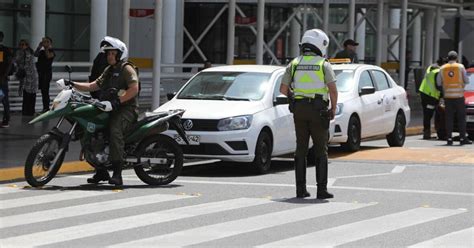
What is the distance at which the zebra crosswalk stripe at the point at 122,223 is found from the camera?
9.41m

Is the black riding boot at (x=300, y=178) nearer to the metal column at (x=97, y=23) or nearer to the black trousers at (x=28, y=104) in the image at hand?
the black trousers at (x=28, y=104)

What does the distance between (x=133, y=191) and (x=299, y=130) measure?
6.77 ft

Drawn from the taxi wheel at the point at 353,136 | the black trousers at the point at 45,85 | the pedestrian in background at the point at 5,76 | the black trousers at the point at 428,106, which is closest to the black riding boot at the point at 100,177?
the taxi wheel at the point at 353,136

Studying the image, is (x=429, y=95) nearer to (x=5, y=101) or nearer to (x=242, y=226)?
(x=5, y=101)

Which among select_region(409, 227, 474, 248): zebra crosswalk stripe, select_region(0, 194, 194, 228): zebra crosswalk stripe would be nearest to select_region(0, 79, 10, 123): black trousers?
select_region(0, 194, 194, 228): zebra crosswalk stripe

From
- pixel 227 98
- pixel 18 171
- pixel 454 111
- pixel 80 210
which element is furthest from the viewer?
pixel 454 111

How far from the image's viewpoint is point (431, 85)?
973 inches

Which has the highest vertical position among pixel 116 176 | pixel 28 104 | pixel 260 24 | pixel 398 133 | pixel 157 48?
pixel 260 24

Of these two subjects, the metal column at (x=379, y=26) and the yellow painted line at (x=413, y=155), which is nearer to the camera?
the yellow painted line at (x=413, y=155)

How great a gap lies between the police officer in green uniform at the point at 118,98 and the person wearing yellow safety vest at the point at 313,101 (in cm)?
184

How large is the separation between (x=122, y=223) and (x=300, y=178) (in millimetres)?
3048

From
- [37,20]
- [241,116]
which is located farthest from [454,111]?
[37,20]

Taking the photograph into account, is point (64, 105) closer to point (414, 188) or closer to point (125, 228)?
point (125, 228)

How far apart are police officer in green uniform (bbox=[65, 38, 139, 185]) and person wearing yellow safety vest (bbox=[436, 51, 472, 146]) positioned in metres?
10.4
